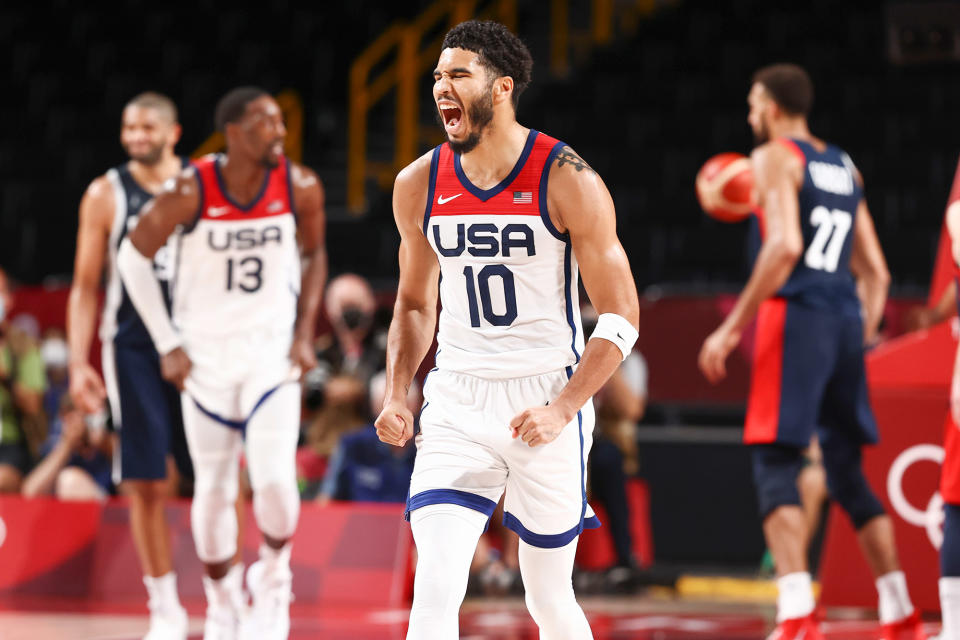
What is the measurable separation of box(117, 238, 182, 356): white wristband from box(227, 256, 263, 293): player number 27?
1.03ft

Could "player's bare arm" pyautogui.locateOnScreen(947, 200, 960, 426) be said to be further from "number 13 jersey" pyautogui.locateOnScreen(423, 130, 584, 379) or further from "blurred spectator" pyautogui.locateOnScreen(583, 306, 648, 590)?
"blurred spectator" pyautogui.locateOnScreen(583, 306, 648, 590)

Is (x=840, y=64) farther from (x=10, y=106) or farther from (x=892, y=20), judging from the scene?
(x=10, y=106)

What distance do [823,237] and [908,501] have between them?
5.61ft

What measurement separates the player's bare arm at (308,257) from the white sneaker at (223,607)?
0.92 m

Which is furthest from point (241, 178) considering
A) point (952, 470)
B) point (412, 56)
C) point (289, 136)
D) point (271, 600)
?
point (289, 136)

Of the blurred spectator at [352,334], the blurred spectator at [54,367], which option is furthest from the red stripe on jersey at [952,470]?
the blurred spectator at [54,367]

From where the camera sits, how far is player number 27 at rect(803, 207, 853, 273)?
18.4 ft

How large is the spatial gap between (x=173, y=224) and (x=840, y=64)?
355 inches

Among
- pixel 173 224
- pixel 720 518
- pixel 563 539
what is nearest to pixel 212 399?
pixel 173 224

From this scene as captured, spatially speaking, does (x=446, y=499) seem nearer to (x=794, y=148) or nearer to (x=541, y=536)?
(x=541, y=536)

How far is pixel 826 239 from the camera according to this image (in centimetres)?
564

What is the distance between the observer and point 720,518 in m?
8.80

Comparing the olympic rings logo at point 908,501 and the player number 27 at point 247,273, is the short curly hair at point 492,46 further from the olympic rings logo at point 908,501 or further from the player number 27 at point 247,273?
the olympic rings logo at point 908,501

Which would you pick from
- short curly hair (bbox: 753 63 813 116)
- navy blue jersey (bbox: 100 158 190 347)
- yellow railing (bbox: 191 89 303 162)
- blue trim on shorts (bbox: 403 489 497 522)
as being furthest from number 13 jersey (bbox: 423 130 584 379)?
yellow railing (bbox: 191 89 303 162)
